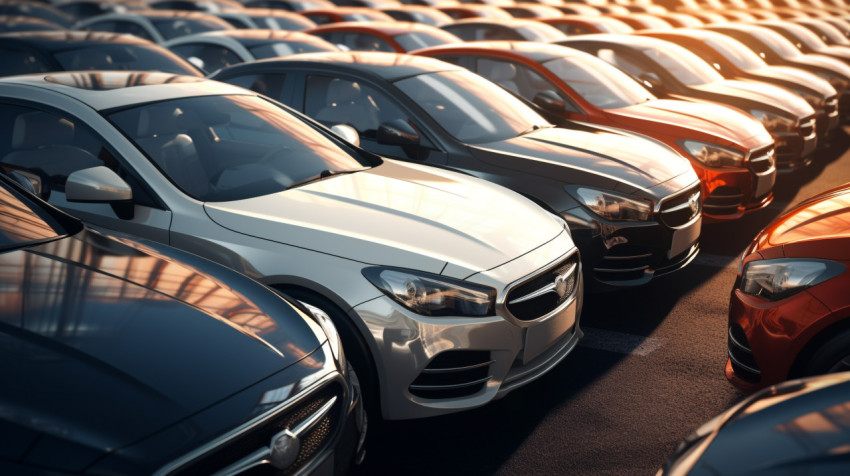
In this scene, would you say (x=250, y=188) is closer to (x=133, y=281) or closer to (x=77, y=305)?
(x=133, y=281)

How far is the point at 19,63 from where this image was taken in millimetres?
7375

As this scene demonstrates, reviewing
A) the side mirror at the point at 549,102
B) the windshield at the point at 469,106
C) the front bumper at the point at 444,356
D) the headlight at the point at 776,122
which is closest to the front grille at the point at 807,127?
the headlight at the point at 776,122

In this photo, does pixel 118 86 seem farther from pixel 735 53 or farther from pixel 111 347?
pixel 735 53

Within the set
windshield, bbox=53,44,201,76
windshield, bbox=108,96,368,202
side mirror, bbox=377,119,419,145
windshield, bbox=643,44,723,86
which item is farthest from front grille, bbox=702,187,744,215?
windshield, bbox=53,44,201,76

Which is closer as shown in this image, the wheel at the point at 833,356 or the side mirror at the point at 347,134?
the wheel at the point at 833,356

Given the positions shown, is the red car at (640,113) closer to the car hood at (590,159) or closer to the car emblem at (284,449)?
the car hood at (590,159)

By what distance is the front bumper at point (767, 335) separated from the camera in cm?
312

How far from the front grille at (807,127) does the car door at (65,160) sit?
7.02m

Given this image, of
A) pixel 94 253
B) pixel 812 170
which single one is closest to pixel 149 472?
pixel 94 253

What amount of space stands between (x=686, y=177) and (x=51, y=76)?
3974 millimetres

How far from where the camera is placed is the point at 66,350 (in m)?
2.09

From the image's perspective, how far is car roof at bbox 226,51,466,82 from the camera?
18.3ft

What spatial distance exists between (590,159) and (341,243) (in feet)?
7.80

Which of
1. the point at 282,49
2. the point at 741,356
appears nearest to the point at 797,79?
the point at 282,49
